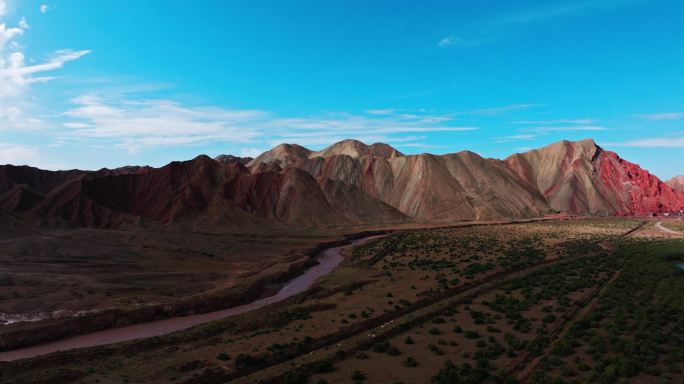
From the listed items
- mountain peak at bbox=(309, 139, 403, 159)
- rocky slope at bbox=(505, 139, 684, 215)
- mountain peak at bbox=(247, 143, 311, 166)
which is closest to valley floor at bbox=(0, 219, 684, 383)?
rocky slope at bbox=(505, 139, 684, 215)

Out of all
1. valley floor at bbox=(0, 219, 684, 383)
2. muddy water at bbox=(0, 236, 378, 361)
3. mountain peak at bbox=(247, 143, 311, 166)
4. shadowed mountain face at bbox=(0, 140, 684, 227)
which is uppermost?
mountain peak at bbox=(247, 143, 311, 166)

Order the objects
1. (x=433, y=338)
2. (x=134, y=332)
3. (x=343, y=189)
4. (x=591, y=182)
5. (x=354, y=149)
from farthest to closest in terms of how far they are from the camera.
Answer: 1. (x=354, y=149)
2. (x=591, y=182)
3. (x=343, y=189)
4. (x=134, y=332)
5. (x=433, y=338)

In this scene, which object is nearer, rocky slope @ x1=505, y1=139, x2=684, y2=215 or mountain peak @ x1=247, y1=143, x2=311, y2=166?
rocky slope @ x1=505, y1=139, x2=684, y2=215

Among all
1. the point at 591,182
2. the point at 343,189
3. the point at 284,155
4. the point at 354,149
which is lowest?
the point at 343,189

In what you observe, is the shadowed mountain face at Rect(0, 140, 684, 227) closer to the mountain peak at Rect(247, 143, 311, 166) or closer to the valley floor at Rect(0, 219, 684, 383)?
the mountain peak at Rect(247, 143, 311, 166)

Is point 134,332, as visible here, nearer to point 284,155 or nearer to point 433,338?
point 433,338

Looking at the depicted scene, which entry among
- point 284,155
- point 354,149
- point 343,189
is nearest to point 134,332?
point 343,189

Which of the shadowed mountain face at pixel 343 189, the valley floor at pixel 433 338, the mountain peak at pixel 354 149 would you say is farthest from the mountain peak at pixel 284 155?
the valley floor at pixel 433 338

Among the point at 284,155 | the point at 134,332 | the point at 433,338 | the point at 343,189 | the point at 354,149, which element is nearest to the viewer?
the point at 433,338

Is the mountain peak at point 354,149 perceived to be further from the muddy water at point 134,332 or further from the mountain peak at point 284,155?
the muddy water at point 134,332
